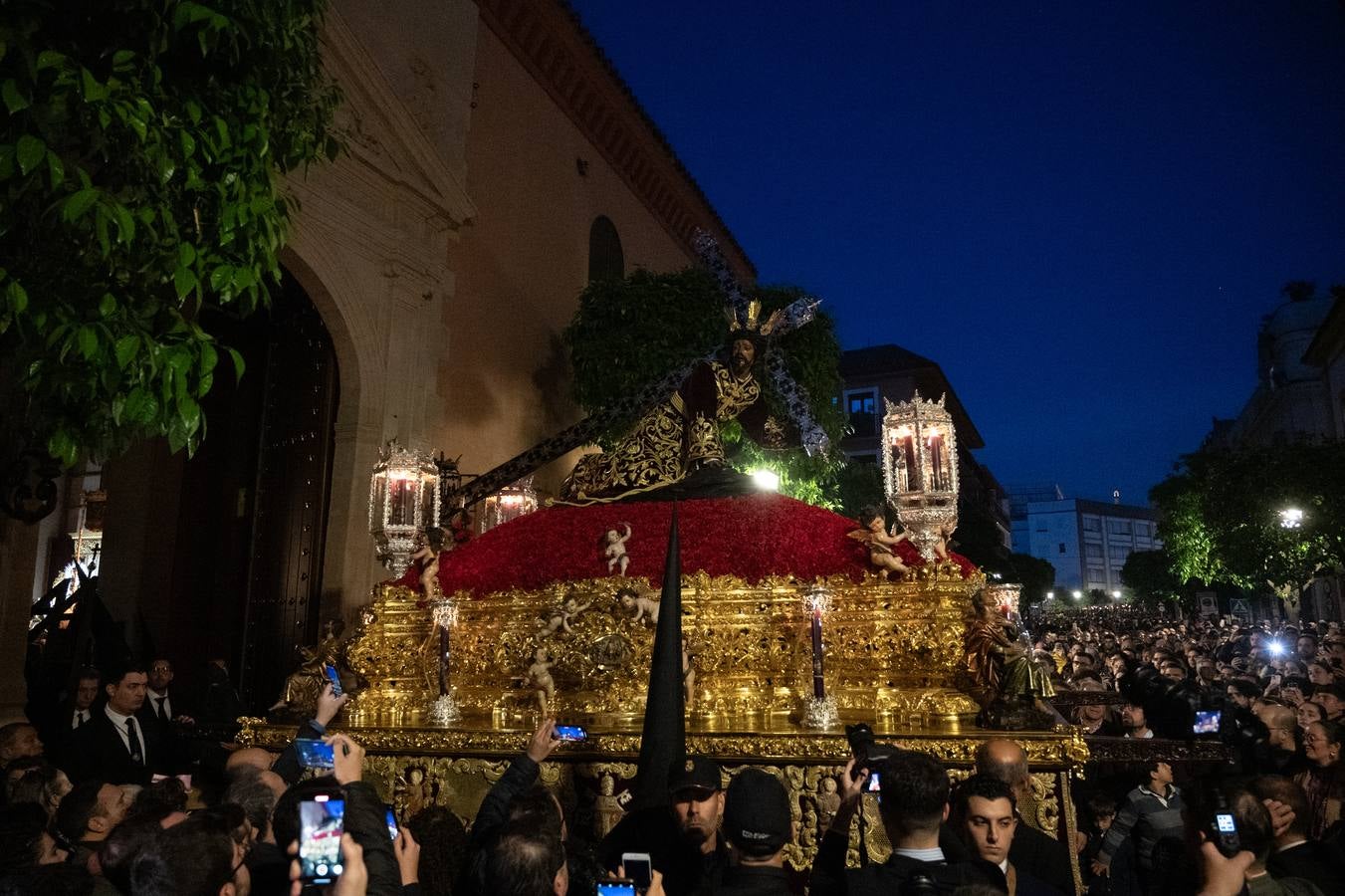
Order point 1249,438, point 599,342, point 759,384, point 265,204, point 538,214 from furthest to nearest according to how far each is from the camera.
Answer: point 1249,438 → point 538,214 → point 599,342 → point 759,384 → point 265,204

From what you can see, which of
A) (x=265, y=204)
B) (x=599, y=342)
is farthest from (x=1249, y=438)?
(x=265, y=204)

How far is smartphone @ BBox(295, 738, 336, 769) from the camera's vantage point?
9.53 ft

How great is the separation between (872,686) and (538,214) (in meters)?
13.3

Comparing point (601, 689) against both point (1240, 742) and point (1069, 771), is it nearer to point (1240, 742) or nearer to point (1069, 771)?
point (1069, 771)

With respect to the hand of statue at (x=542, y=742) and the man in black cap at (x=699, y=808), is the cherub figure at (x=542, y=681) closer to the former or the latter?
the hand of statue at (x=542, y=742)

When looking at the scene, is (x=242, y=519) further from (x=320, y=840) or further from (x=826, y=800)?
(x=320, y=840)

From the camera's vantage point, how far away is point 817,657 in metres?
5.36

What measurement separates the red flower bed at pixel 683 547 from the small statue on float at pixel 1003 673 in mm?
818

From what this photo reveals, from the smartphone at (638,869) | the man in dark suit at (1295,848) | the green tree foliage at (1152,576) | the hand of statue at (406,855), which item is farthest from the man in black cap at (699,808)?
the green tree foliage at (1152,576)

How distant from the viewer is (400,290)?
12.3 meters

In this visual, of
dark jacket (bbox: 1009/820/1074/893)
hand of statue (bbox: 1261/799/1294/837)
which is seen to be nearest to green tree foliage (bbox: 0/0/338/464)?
dark jacket (bbox: 1009/820/1074/893)

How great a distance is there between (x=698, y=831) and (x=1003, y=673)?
7.96 ft

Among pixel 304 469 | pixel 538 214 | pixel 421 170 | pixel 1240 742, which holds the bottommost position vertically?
pixel 1240 742

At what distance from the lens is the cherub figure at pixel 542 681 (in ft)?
19.5
